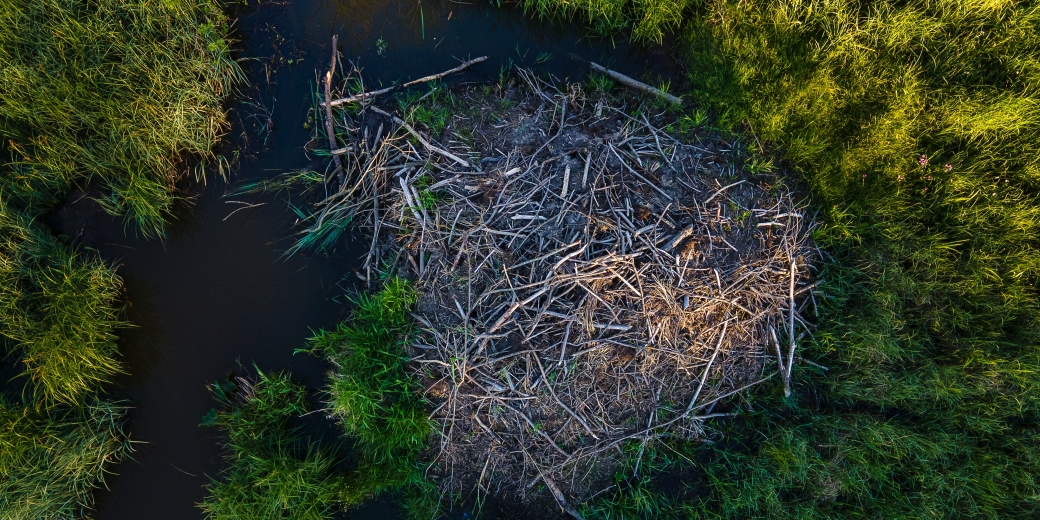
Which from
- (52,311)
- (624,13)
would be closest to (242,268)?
(52,311)

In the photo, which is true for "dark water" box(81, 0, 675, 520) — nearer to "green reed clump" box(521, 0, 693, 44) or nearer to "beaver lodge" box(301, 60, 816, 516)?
"beaver lodge" box(301, 60, 816, 516)

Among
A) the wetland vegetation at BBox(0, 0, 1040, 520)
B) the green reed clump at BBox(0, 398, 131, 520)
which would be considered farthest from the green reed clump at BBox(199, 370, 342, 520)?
the green reed clump at BBox(0, 398, 131, 520)

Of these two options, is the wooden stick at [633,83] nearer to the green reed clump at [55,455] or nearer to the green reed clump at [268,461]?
the green reed clump at [268,461]

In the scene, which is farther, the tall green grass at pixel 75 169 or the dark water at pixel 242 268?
the dark water at pixel 242 268

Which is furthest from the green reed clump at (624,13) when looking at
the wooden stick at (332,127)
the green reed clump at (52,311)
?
the green reed clump at (52,311)

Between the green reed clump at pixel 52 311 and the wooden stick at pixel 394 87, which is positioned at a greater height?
the wooden stick at pixel 394 87

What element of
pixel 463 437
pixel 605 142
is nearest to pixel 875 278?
pixel 605 142

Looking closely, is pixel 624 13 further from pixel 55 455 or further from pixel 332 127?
pixel 55 455

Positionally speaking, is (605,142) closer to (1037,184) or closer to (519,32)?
(519,32)
